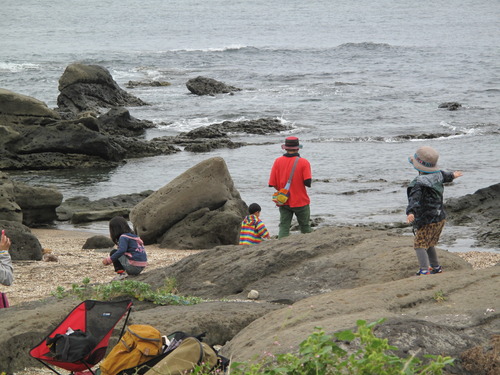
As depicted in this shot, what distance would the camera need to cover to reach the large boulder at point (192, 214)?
46.4 ft

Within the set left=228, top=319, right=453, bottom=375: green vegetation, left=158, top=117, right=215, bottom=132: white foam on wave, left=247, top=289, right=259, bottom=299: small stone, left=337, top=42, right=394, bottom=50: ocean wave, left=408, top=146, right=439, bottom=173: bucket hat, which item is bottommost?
left=158, top=117, right=215, bottom=132: white foam on wave

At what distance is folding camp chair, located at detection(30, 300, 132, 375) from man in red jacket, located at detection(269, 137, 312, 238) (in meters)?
5.56

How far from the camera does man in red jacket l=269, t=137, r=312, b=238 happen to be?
10805 mm

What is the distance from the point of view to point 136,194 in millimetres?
19172

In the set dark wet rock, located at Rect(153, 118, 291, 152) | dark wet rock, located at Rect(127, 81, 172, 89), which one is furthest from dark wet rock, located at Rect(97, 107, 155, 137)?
dark wet rock, located at Rect(127, 81, 172, 89)

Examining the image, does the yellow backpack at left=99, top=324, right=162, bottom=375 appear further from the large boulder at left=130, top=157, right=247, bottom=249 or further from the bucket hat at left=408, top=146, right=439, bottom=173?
the large boulder at left=130, top=157, right=247, bottom=249

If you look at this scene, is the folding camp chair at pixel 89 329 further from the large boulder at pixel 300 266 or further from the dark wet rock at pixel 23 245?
the dark wet rock at pixel 23 245

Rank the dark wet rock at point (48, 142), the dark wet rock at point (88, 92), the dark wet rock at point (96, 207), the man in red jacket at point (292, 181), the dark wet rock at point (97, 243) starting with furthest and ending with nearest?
1. the dark wet rock at point (88, 92)
2. the dark wet rock at point (48, 142)
3. the dark wet rock at point (96, 207)
4. the dark wet rock at point (97, 243)
5. the man in red jacket at point (292, 181)

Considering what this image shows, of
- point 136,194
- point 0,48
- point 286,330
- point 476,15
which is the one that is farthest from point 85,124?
point 476,15

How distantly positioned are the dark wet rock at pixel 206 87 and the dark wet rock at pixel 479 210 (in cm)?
2502

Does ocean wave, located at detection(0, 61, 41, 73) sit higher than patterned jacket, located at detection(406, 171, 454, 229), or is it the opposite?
patterned jacket, located at detection(406, 171, 454, 229)

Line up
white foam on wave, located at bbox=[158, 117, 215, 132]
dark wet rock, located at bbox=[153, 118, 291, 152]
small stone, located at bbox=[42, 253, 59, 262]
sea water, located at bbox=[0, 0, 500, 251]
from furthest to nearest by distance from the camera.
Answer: white foam on wave, located at bbox=[158, 117, 215, 132] < dark wet rock, located at bbox=[153, 118, 291, 152] < sea water, located at bbox=[0, 0, 500, 251] < small stone, located at bbox=[42, 253, 59, 262]

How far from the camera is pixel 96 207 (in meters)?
18.6

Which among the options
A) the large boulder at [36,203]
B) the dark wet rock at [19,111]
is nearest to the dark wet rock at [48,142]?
the dark wet rock at [19,111]
